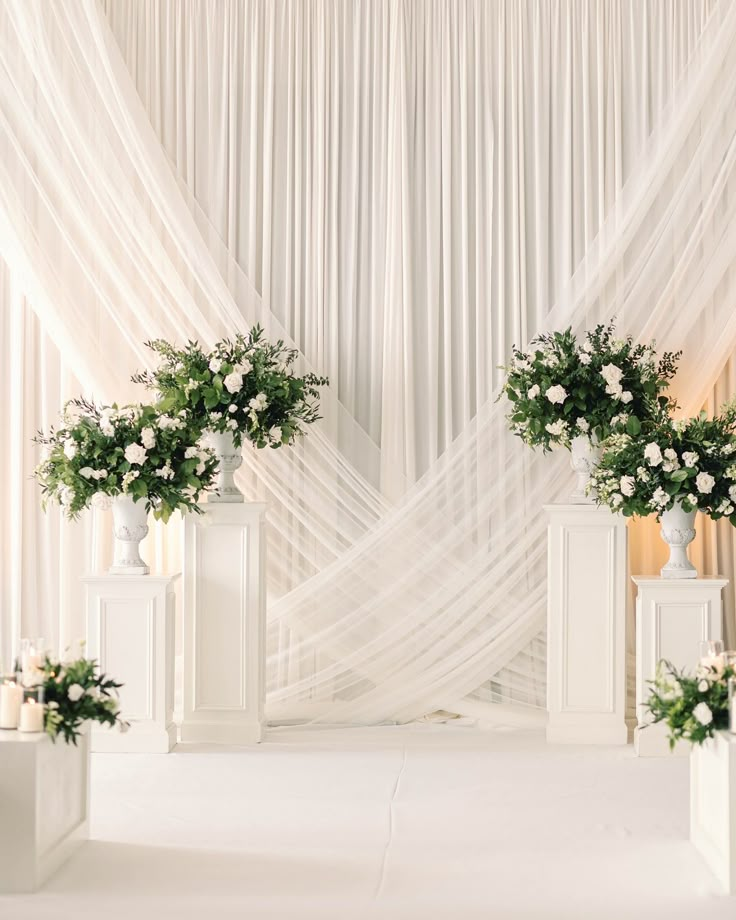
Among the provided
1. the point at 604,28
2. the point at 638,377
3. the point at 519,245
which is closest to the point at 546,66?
the point at 604,28

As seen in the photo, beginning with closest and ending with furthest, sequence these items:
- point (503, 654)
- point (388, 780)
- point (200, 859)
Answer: point (200, 859), point (388, 780), point (503, 654)

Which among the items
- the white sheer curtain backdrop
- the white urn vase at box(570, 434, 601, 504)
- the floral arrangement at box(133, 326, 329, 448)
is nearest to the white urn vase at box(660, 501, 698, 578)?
the white urn vase at box(570, 434, 601, 504)

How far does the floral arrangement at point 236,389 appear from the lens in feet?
17.7

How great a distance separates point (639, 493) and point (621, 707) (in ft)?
3.48

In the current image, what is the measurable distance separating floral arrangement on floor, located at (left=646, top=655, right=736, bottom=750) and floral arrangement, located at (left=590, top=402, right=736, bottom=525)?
1.50 meters

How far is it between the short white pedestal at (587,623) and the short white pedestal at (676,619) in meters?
0.19

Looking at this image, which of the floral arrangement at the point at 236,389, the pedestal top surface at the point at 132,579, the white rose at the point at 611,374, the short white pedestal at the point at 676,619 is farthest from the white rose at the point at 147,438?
the short white pedestal at the point at 676,619

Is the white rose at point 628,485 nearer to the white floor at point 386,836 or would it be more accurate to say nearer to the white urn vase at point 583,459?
the white urn vase at point 583,459

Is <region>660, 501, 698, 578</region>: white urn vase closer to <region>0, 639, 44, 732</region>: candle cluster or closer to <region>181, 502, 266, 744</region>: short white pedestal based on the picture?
<region>181, 502, 266, 744</region>: short white pedestal

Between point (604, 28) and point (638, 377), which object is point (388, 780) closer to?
point (638, 377)

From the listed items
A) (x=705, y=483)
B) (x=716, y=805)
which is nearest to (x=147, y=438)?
(x=705, y=483)

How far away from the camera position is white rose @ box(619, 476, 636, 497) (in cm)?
510

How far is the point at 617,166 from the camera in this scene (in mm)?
6020

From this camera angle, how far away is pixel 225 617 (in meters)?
5.52
